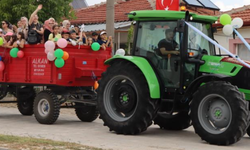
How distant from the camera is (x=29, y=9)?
22438 millimetres

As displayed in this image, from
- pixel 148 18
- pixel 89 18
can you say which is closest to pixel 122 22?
pixel 89 18

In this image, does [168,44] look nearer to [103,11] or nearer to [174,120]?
[174,120]

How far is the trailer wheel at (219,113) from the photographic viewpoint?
33.0 ft

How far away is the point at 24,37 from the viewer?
1454 cm

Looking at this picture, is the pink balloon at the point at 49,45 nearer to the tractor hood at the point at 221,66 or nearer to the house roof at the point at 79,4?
the tractor hood at the point at 221,66

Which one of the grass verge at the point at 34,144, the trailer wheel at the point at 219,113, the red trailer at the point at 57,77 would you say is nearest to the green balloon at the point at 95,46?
the red trailer at the point at 57,77

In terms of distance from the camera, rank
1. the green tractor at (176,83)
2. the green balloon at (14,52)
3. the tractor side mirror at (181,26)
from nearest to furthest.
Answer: the green tractor at (176,83), the tractor side mirror at (181,26), the green balloon at (14,52)

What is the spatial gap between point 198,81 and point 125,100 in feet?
5.88

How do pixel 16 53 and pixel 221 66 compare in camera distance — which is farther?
pixel 16 53

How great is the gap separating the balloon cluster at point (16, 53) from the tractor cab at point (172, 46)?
3.38 meters

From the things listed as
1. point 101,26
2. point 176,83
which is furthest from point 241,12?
point 176,83

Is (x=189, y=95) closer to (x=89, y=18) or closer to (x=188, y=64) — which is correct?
(x=188, y=64)

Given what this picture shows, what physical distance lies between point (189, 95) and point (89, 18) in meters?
18.7

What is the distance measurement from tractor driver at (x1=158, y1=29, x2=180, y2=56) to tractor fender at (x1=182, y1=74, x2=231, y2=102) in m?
0.79
